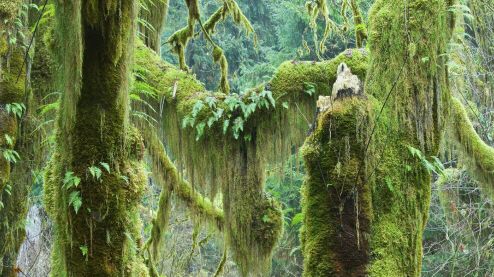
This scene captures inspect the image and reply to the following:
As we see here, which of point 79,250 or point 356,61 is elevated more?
point 356,61

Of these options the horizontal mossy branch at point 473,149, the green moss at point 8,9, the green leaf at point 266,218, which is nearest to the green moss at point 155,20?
the green leaf at point 266,218

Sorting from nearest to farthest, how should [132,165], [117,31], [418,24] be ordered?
[117,31], [132,165], [418,24]

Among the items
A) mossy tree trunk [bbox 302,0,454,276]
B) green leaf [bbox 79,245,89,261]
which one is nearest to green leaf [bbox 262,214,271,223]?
mossy tree trunk [bbox 302,0,454,276]

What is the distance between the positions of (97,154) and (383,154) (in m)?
1.98

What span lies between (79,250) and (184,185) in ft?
18.8

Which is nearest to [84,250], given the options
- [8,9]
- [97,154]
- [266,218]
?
[97,154]

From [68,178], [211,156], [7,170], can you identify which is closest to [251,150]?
[211,156]

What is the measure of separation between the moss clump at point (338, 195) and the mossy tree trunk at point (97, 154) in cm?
116

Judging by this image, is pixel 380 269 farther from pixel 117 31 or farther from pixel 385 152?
pixel 117 31

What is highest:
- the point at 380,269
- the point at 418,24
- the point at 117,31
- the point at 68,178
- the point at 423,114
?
the point at 418,24


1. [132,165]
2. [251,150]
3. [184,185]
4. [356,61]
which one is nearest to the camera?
[132,165]

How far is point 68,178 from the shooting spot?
3.59 meters

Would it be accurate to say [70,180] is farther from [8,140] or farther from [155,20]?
[155,20]

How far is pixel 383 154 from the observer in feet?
14.8
